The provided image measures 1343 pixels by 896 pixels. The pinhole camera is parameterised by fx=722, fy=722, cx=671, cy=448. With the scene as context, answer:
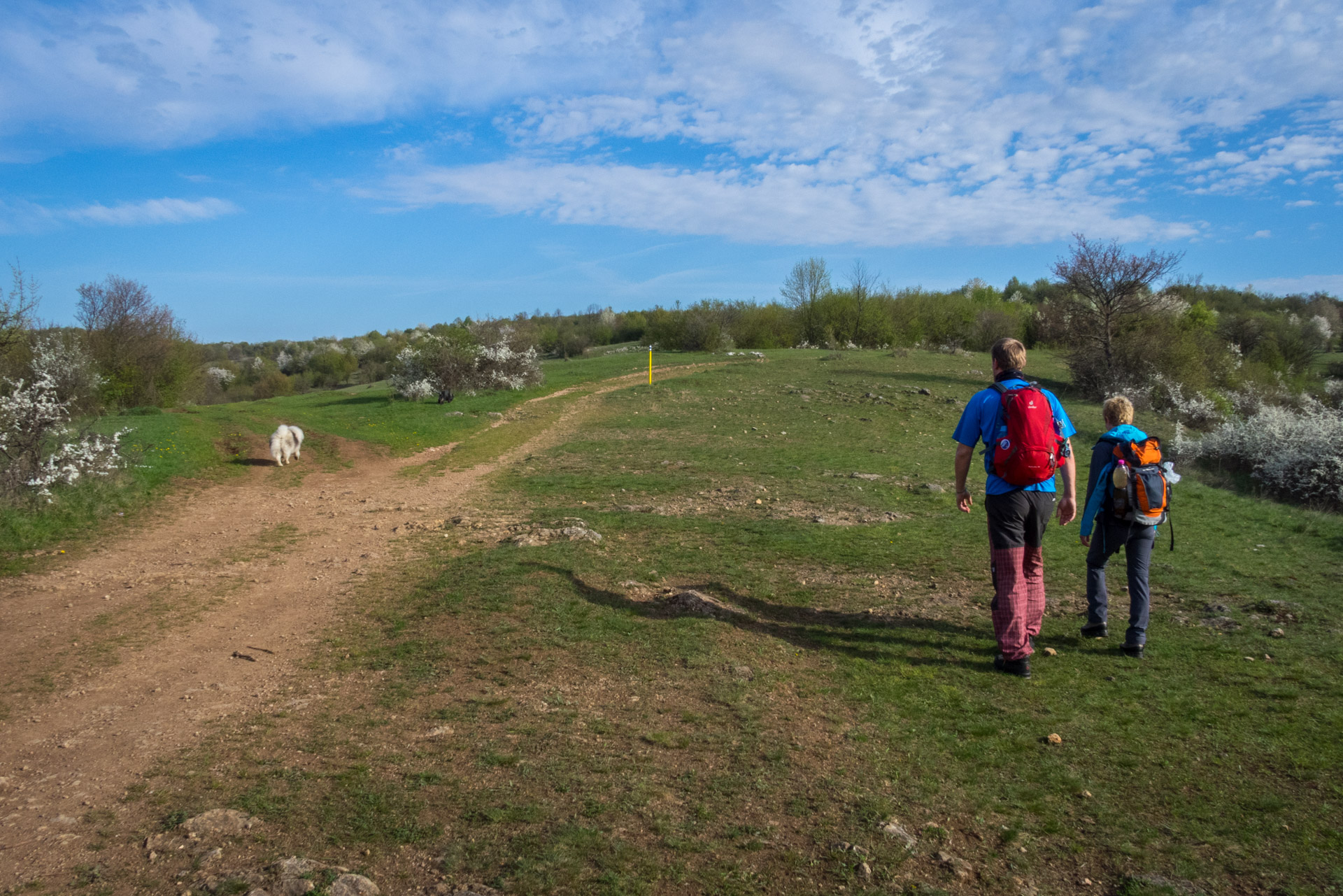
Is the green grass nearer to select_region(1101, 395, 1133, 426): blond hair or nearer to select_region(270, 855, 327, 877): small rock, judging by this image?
select_region(270, 855, 327, 877): small rock

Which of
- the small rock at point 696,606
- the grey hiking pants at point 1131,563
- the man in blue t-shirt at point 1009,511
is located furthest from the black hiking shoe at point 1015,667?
the small rock at point 696,606

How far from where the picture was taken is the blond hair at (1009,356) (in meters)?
4.70

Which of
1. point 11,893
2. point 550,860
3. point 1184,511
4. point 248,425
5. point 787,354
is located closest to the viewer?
point 11,893

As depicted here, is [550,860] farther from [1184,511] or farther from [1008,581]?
[1184,511]

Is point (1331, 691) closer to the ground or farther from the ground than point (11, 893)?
closer to the ground

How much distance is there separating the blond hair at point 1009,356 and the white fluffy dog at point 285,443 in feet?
42.5

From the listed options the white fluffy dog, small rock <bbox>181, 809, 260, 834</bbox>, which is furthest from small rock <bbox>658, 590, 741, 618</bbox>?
the white fluffy dog

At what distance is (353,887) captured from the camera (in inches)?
109

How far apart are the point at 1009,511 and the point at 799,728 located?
1918 millimetres

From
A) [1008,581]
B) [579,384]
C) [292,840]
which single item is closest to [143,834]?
[292,840]

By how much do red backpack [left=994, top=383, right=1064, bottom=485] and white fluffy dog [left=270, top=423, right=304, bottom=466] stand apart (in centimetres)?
1306

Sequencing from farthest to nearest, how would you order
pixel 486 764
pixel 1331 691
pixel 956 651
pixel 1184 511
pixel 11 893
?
pixel 1184 511, pixel 956 651, pixel 1331 691, pixel 486 764, pixel 11 893

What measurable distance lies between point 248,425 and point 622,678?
1471 centimetres

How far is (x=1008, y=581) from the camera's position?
4.67 metres
